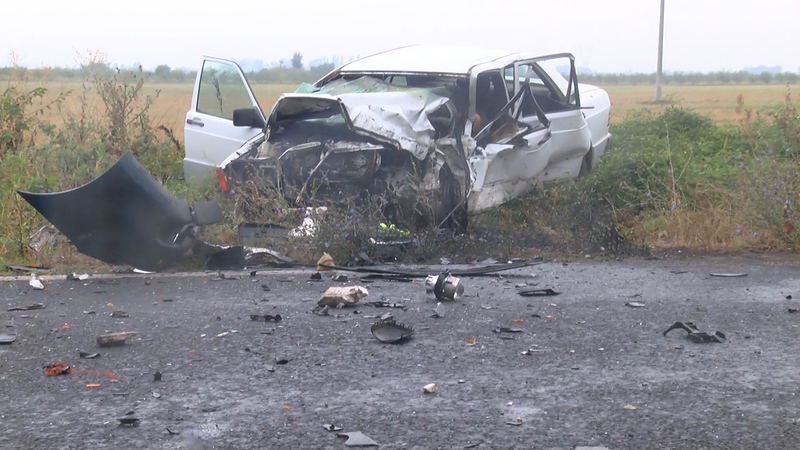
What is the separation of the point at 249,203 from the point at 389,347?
3.50 m

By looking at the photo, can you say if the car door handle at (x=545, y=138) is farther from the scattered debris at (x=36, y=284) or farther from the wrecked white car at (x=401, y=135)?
the scattered debris at (x=36, y=284)

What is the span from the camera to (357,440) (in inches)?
123

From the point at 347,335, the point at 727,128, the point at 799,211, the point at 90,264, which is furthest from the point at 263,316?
the point at 727,128

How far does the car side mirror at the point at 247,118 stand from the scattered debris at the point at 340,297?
3.22m

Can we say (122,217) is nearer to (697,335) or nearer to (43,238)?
(43,238)

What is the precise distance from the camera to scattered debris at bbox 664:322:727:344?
14.2 feet

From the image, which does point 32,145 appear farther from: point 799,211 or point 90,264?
point 799,211

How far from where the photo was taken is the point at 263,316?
482 centimetres

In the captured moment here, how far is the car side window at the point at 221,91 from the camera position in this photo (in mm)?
8625

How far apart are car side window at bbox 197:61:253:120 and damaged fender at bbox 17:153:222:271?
2599 millimetres

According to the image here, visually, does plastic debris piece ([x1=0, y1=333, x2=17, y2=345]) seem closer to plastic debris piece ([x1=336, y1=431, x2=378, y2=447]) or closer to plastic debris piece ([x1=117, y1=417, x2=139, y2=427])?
plastic debris piece ([x1=117, y1=417, x2=139, y2=427])

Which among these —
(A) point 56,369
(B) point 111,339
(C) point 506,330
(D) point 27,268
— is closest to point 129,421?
(A) point 56,369

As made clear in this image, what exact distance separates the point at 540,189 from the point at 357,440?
5202mm

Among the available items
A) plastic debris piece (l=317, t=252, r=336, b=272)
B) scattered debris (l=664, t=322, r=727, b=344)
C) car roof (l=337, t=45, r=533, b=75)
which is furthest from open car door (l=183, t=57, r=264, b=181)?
scattered debris (l=664, t=322, r=727, b=344)
